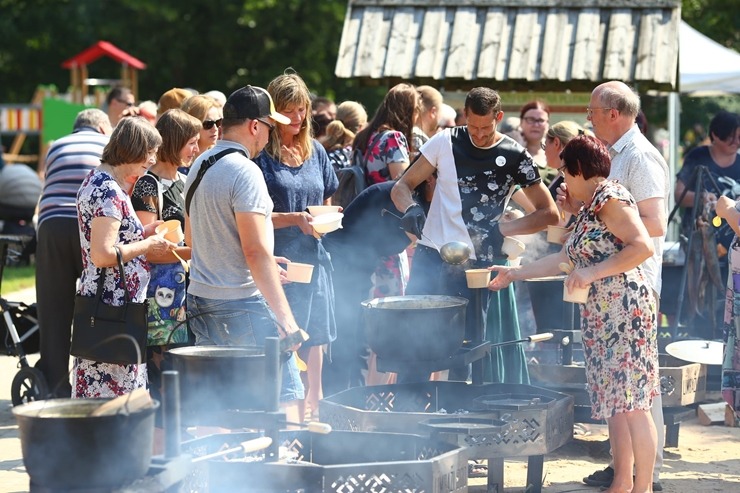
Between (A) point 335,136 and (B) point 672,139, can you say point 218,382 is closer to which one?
(A) point 335,136

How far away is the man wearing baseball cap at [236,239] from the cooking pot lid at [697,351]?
9.58 ft

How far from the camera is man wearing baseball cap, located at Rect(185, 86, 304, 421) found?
4.27 metres

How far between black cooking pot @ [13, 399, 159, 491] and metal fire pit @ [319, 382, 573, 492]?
64.5 inches

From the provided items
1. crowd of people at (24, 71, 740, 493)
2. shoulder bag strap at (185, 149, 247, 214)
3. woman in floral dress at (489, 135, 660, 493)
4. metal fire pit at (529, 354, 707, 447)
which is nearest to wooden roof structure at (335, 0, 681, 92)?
crowd of people at (24, 71, 740, 493)

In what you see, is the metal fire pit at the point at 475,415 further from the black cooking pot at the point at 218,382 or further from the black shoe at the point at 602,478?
the black cooking pot at the point at 218,382

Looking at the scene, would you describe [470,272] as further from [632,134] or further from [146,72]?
[146,72]

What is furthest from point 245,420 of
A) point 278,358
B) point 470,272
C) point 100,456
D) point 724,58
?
point 724,58

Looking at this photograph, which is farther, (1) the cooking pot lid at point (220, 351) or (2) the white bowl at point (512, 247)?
(2) the white bowl at point (512, 247)

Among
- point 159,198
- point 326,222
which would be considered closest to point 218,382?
point 326,222

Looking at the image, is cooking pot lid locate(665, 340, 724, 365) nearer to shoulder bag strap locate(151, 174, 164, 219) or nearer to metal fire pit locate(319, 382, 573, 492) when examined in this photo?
metal fire pit locate(319, 382, 573, 492)

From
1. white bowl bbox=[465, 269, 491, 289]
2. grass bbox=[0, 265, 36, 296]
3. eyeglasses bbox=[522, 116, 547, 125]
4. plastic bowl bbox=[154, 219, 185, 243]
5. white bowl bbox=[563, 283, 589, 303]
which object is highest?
eyeglasses bbox=[522, 116, 547, 125]

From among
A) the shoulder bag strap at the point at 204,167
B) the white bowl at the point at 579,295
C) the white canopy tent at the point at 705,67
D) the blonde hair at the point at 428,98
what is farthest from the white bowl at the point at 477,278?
the white canopy tent at the point at 705,67

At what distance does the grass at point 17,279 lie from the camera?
12336 millimetres

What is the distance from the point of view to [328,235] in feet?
21.4
